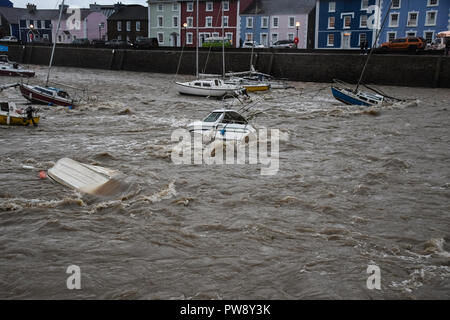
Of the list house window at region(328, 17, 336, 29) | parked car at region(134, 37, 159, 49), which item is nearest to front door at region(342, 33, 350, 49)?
house window at region(328, 17, 336, 29)

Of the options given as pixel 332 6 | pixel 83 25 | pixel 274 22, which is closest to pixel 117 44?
pixel 274 22

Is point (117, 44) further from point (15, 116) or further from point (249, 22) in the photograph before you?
point (15, 116)

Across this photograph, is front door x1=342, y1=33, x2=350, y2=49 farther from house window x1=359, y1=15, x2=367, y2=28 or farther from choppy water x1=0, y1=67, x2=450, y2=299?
choppy water x1=0, y1=67, x2=450, y2=299

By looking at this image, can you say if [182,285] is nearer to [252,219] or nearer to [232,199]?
[252,219]

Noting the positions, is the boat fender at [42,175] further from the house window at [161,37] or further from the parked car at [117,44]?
the house window at [161,37]

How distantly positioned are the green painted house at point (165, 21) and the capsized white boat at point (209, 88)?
35.4m

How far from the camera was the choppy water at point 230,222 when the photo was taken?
7.17 metres

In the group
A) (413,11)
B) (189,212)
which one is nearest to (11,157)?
(189,212)

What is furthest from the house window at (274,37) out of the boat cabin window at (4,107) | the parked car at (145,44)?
the boat cabin window at (4,107)

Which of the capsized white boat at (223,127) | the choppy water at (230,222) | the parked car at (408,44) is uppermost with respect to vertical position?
the parked car at (408,44)

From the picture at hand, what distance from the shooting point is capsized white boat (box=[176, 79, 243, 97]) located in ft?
103

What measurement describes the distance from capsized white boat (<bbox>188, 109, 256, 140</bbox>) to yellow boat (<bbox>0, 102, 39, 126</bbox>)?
23.7ft

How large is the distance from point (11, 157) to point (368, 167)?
37.5 feet

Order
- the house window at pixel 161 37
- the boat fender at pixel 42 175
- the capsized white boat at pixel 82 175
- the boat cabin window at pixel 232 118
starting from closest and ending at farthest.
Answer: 1. the capsized white boat at pixel 82 175
2. the boat fender at pixel 42 175
3. the boat cabin window at pixel 232 118
4. the house window at pixel 161 37
